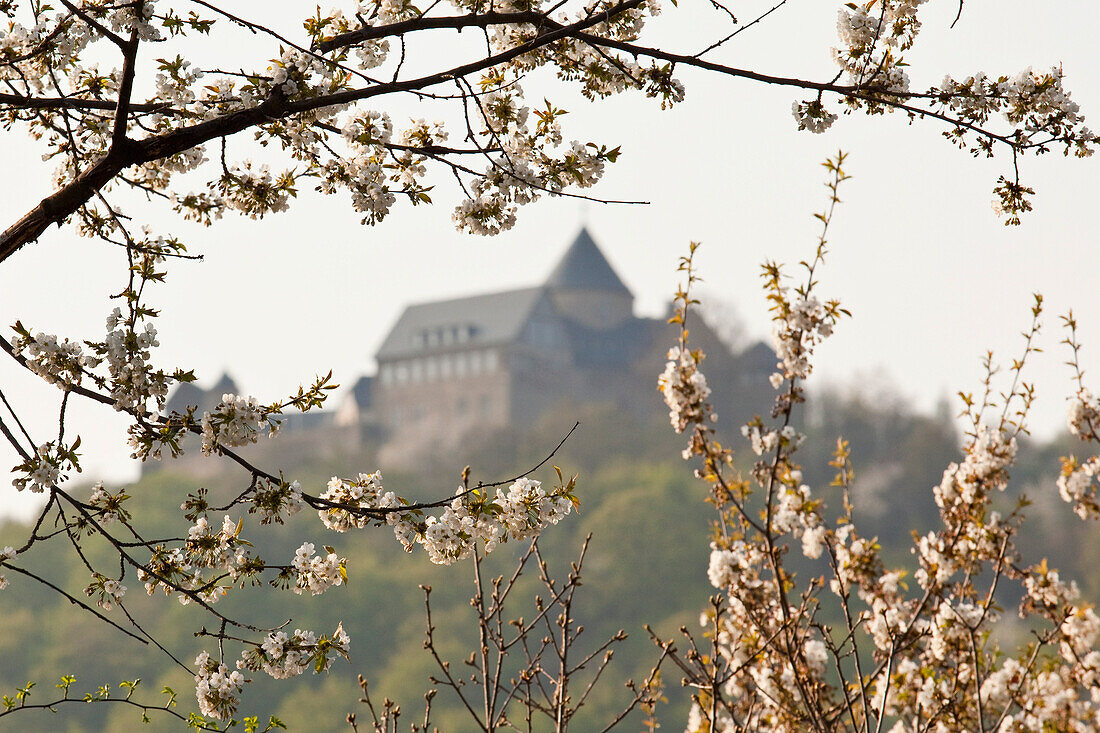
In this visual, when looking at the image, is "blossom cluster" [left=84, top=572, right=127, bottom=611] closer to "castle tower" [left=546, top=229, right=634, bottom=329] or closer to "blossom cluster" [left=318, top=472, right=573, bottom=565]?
"blossom cluster" [left=318, top=472, right=573, bottom=565]

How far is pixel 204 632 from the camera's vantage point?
8.61 feet

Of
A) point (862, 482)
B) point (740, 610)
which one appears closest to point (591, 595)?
point (862, 482)

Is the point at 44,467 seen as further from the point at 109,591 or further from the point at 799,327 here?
the point at 799,327

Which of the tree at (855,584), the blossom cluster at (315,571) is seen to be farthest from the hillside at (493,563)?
the blossom cluster at (315,571)

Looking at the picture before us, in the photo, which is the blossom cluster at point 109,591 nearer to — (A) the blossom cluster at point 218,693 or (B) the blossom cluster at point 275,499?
(A) the blossom cluster at point 218,693

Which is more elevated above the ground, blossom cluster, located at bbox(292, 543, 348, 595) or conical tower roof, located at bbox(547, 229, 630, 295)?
conical tower roof, located at bbox(547, 229, 630, 295)

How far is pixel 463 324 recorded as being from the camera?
219ft

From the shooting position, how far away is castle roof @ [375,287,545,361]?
65188 mm

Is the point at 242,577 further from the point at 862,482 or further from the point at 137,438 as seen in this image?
the point at 862,482

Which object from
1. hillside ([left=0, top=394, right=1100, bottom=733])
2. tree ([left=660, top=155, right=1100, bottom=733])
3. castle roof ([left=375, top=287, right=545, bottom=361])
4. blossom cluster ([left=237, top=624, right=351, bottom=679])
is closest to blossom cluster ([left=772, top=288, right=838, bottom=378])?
tree ([left=660, top=155, right=1100, bottom=733])

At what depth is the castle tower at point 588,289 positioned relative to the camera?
6825 centimetres

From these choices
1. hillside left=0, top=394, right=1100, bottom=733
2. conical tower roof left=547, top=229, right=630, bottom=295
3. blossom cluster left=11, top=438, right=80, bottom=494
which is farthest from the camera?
conical tower roof left=547, top=229, right=630, bottom=295

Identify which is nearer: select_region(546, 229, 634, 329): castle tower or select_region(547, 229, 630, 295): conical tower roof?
select_region(546, 229, 634, 329): castle tower

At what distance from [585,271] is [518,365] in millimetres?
8383
